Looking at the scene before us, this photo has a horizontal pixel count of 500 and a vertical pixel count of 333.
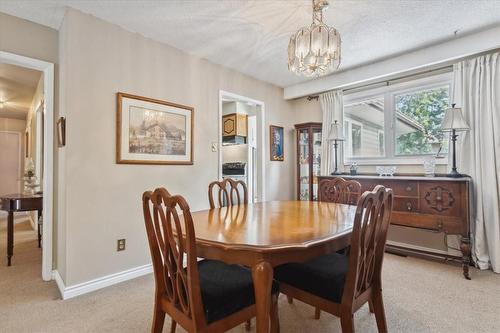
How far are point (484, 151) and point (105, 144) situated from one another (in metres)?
3.80

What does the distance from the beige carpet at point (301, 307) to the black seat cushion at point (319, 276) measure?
479mm

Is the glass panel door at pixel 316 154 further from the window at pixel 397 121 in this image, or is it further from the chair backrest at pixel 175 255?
the chair backrest at pixel 175 255

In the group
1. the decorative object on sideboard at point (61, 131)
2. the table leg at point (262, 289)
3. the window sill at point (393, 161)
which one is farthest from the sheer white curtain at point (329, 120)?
the decorative object on sideboard at point (61, 131)

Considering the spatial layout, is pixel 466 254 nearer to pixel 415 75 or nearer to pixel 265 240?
pixel 415 75

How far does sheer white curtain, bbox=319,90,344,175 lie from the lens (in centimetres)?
402

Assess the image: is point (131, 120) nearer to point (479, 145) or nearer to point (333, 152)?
point (333, 152)

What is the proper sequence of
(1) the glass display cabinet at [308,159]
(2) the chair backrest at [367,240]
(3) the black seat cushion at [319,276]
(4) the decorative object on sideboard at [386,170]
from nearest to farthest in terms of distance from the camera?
1. (2) the chair backrest at [367,240]
2. (3) the black seat cushion at [319,276]
3. (4) the decorative object on sideboard at [386,170]
4. (1) the glass display cabinet at [308,159]

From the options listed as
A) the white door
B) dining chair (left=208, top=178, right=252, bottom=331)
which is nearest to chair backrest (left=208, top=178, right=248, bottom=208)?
dining chair (left=208, top=178, right=252, bottom=331)

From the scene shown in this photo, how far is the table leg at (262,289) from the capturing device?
1.12m

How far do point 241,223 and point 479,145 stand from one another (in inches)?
110

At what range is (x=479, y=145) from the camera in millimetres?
2775

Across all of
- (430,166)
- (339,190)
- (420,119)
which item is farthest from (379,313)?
(420,119)

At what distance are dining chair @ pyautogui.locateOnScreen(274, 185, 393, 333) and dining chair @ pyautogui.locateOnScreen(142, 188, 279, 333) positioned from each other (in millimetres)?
167

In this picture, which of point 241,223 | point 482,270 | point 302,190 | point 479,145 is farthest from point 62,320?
point 479,145
